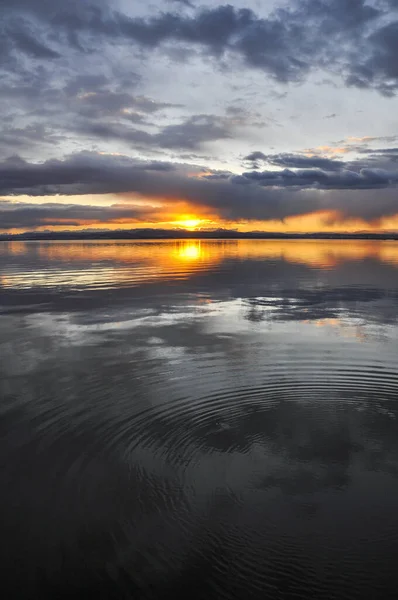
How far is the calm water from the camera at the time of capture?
20.6ft

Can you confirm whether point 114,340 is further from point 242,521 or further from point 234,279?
point 234,279

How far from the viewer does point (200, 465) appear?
8891 millimetres

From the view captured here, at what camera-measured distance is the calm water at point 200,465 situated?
6.28 meters

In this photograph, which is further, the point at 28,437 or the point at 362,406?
the point at 362,406

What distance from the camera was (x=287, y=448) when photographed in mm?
9602

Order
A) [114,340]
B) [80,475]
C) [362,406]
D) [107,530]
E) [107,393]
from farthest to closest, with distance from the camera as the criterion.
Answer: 1. [114,340]
2. [107,393]
3. [362,406]
4. [80,475]
5. [107,530]

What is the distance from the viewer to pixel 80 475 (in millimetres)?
8648

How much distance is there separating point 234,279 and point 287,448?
34.9 metres

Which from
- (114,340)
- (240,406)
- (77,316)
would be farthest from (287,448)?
(77,316)

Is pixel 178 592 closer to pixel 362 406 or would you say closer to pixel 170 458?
pixel 170 458

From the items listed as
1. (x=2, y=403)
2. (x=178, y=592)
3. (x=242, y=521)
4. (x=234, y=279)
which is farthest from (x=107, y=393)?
(x=234, y=279)

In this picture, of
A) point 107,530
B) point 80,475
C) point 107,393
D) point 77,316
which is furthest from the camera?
point 77,316

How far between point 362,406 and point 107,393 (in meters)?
7.01

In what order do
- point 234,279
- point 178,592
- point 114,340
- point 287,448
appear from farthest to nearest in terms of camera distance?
1. point 234,279
2. point 114,340
3. point 287,448
4. point 178,592
